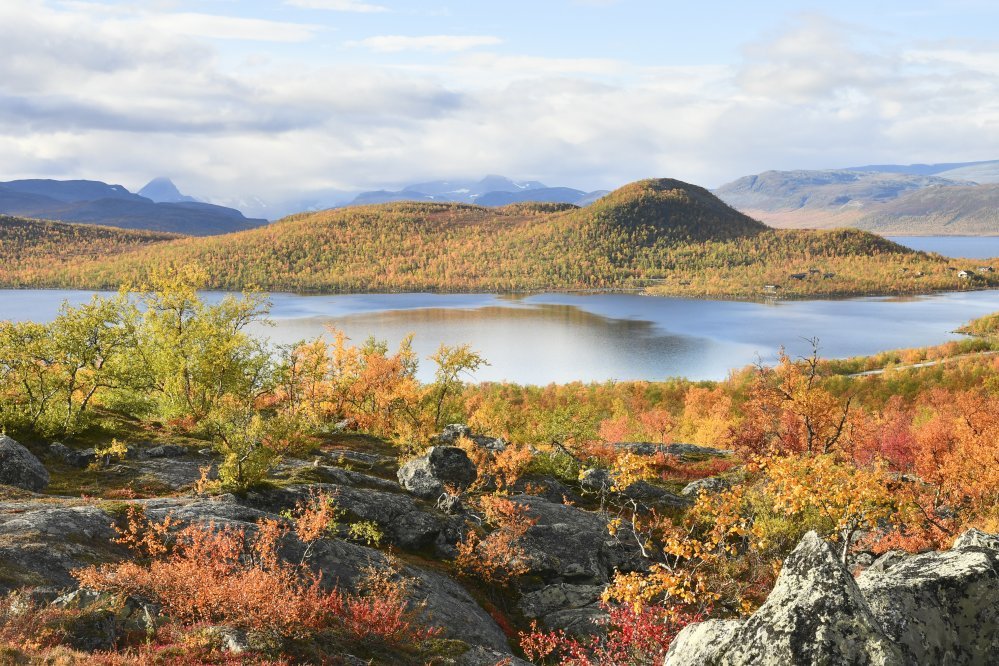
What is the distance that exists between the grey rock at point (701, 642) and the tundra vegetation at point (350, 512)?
10.7ft

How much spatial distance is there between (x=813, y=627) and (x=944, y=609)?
125 inches

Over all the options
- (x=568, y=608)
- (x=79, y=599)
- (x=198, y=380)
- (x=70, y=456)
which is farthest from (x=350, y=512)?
(x=198, y=380)

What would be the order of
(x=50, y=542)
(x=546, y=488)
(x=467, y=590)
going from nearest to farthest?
(x=50, y=542)
(x=467, y=590)
(x=546, y=488)

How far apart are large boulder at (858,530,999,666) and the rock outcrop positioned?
16 millimetres

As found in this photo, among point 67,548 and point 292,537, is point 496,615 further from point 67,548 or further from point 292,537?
point 67,548

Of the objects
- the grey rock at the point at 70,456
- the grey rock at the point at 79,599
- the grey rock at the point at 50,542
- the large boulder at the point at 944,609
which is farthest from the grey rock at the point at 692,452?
the grey rock at the point at 79,599

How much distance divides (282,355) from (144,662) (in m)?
46.1

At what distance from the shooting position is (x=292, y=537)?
1933cm

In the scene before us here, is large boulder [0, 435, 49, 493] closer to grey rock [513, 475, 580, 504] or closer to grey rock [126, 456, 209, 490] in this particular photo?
grey rock [126, 456, 209, 490]

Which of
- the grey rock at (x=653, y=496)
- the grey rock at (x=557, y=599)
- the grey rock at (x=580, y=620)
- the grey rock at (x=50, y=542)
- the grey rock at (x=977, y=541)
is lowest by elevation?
the grey rock at (x=653, y=496)

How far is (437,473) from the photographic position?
109 feet

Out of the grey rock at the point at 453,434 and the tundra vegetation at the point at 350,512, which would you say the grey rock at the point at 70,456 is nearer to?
the tundra vegetation at the point at 350,512

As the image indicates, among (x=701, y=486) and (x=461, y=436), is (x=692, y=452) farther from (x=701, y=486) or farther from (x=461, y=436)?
(x=461, y=436)

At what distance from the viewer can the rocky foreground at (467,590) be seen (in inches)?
356
